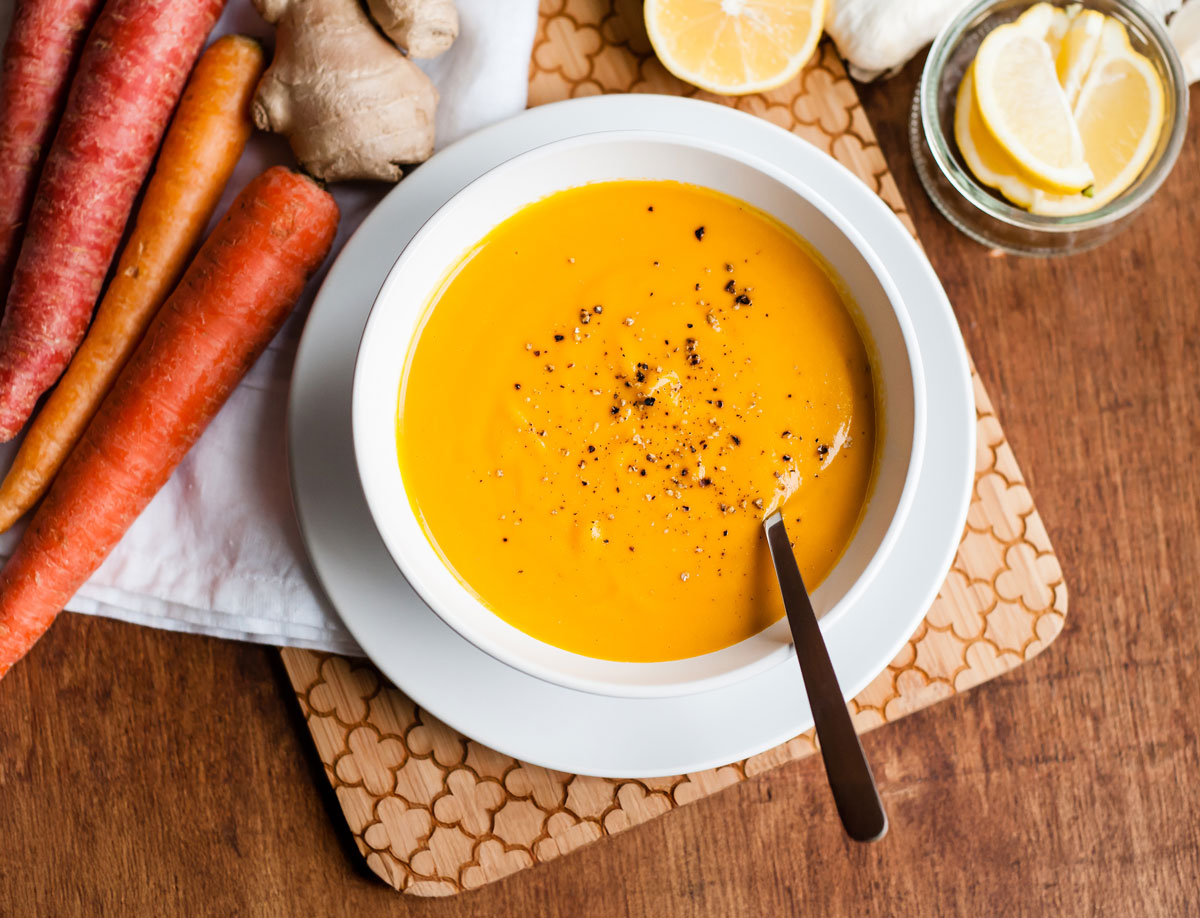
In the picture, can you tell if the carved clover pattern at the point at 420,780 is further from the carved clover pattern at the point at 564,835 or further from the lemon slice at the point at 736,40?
the lemon slice at the point at 736,40

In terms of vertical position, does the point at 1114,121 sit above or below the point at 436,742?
above

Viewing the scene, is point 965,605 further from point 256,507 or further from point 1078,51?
point 256,507

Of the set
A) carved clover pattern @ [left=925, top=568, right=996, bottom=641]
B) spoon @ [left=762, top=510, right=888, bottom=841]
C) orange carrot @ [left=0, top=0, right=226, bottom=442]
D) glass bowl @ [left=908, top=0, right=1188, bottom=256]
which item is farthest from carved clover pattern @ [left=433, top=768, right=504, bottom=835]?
glass bowl @ [left=908, top=0, right=1188, bottom=256]

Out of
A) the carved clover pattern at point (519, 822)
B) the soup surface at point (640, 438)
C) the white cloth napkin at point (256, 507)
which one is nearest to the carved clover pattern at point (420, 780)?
the carved clover pattern at point (519, 822)

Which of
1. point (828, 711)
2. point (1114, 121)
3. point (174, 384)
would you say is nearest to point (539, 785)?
point (828, 711)

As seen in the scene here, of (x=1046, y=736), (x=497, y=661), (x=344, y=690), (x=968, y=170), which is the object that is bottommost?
(x=1046, y=736)

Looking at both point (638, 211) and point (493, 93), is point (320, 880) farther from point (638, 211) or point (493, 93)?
point (493, 93)

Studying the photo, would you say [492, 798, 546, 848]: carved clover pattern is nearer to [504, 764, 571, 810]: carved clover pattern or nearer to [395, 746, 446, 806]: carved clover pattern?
[504, 764, 571, 810]: carved clover pattern

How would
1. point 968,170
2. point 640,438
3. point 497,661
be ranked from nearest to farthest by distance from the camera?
1. point 640,438
2. point 497,661
3. point 968,170
